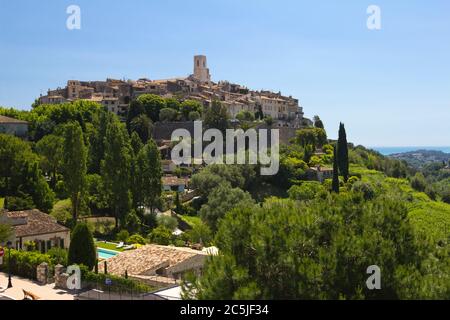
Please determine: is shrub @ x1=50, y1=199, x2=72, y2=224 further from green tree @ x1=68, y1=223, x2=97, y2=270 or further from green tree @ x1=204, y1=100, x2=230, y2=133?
green tree @ x1=204, y1=100, x2=230, y2=133

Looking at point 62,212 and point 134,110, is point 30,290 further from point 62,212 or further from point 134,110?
point 134,110

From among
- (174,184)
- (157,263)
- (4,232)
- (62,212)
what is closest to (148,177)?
(62,212)

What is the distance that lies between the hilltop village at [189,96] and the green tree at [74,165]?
119 ft

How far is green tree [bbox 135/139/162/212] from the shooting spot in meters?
36.2

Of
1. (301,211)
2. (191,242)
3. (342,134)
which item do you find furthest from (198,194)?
(301,211)

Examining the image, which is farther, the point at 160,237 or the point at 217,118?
the point at 217,118

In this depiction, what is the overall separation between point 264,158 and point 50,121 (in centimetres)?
2016

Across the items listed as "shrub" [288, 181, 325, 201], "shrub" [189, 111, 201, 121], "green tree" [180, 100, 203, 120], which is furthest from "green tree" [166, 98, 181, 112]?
"shrub" [288, 181, 325, 201]

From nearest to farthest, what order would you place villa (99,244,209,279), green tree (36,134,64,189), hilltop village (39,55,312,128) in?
villa (99,244,209,279), green tree (36,134,64,189), hilltop village (39,55,312,128)

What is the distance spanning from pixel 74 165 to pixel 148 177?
6.66 m

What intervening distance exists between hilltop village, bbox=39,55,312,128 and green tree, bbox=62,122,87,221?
119ft

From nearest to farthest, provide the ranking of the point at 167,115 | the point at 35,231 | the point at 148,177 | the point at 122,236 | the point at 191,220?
the point at 35,231, the point at 122,236, the point at 148,177, the point at 191,220, the point at 167,115

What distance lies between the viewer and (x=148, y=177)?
36.7 meters
